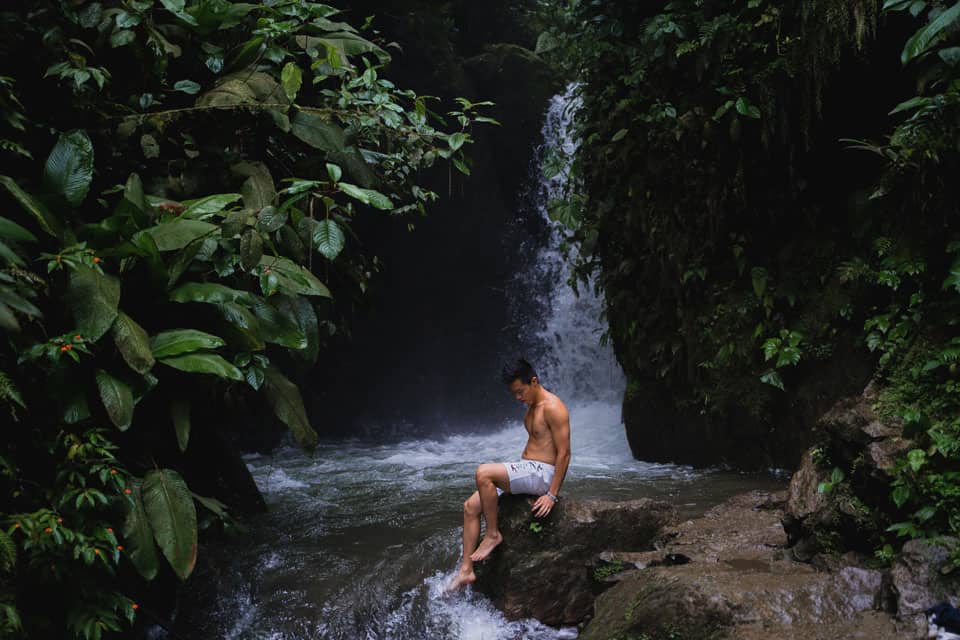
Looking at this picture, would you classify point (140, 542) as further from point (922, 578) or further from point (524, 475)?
point (922, 578)

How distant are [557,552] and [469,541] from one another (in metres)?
0.57

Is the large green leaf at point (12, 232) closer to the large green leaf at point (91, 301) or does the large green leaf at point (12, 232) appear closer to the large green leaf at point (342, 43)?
the large green leaf at point (91, 301)

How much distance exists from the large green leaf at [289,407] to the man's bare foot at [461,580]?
1248mm

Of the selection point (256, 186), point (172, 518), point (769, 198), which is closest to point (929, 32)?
point (769, 198)

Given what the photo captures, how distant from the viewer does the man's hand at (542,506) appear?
15.3 feet

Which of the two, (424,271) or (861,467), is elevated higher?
(424,271)

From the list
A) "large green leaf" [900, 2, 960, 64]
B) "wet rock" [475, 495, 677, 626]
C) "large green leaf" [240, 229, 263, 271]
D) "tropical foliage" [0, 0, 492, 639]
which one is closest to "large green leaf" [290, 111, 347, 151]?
"tropical foliage" [0, 0, 492, 639]

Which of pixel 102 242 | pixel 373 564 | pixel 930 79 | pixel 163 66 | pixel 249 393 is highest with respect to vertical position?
pixel 163 66

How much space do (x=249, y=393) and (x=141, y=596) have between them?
161 centimetres

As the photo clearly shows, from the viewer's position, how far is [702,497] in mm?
6469

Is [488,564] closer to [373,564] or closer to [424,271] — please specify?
[373,564]

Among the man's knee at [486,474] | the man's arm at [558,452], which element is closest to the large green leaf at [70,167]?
the man's knee at [486,474]

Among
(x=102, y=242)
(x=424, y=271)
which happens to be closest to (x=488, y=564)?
(x=102, y=242)

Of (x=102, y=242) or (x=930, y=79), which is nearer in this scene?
(x=102, y=242)
